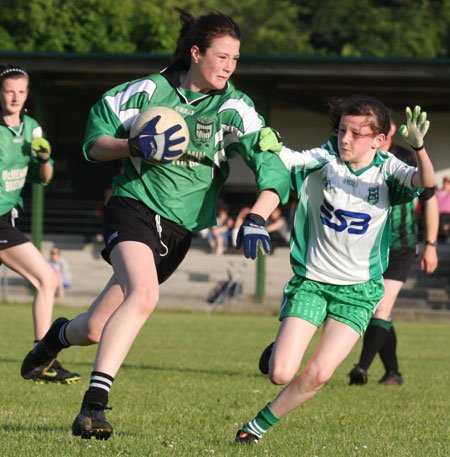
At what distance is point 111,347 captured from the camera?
4.86m

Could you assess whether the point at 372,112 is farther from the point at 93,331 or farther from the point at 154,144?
the point at 93,331

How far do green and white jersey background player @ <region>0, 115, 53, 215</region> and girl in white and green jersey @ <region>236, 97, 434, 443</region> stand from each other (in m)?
3.05

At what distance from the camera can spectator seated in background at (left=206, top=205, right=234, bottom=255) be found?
863 inches

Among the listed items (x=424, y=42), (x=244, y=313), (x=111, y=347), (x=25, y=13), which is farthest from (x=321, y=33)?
(x=111, y=347)

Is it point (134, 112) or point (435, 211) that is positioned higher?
point (134, 112)

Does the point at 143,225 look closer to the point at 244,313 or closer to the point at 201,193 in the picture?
the point at 201,193

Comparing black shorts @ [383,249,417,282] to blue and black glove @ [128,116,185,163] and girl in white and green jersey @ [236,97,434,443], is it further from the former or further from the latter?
blue and black glove @ [128,116,185,163]

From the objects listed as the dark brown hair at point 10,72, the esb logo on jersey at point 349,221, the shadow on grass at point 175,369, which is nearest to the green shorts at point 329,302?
the esb logo on jersey at point 349,221

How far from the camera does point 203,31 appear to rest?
5.39m

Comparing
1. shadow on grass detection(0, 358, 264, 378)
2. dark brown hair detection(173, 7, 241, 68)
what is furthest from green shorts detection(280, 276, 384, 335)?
shadow on grass detection(0, 358, 264, 378)

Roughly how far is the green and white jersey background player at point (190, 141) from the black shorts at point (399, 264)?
129 inches

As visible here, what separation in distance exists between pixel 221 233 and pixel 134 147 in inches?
670

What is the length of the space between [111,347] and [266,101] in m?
18.1

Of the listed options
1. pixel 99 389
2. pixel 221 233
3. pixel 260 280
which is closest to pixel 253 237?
pixel 99 389
